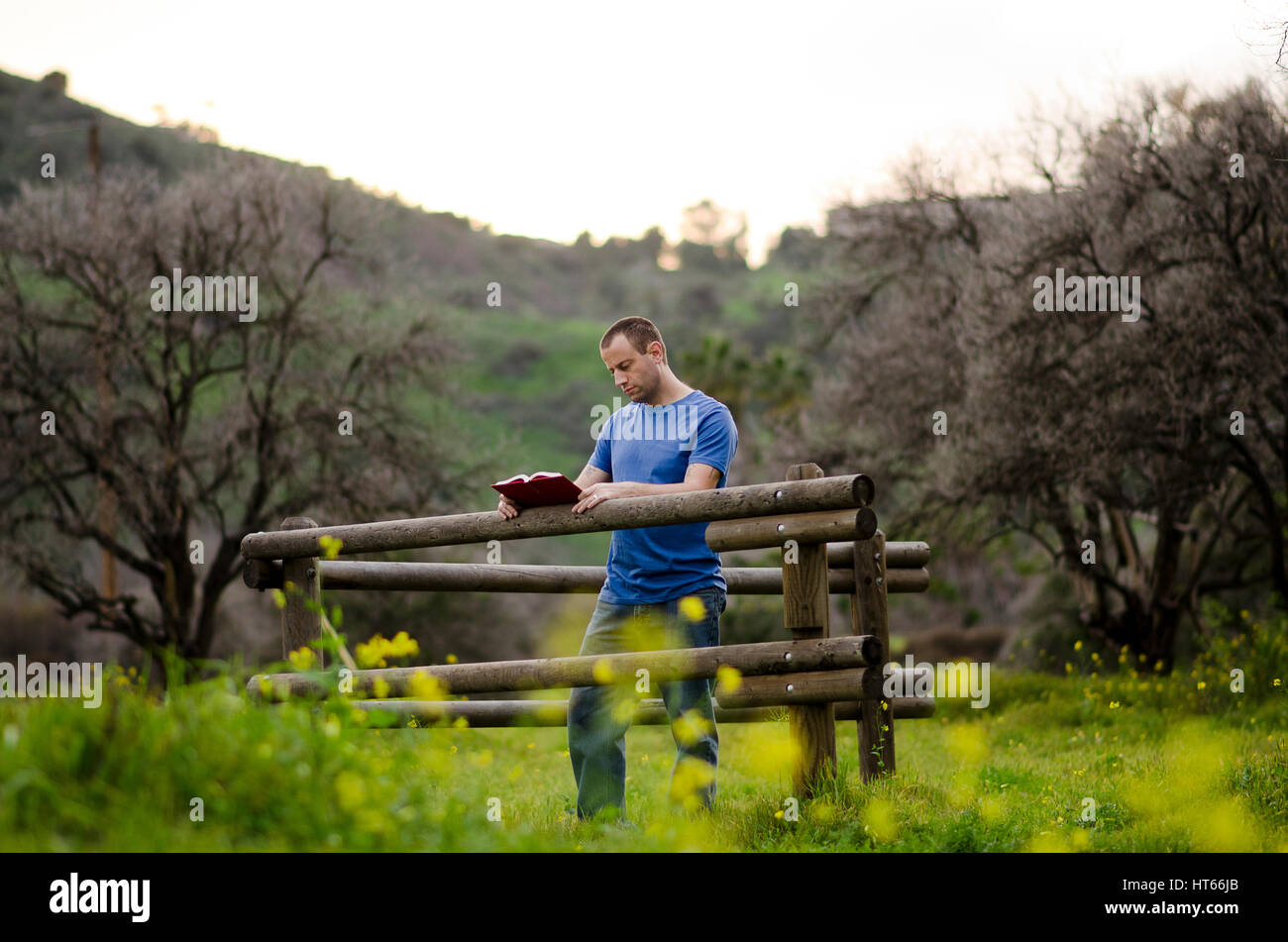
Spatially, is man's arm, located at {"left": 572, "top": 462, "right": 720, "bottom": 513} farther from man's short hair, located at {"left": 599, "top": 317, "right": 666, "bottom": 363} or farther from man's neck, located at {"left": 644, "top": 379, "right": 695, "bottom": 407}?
man's short hair, located at {"left": 599, "top": 317, "right": 666, "bottom": 363}

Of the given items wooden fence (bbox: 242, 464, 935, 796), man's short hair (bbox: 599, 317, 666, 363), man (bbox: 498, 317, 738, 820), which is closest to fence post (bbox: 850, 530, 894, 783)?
wooden fence (bbox: 242, 464, 935, 796)

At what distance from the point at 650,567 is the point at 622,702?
0.65 meters

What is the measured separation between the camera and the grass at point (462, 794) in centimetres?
278

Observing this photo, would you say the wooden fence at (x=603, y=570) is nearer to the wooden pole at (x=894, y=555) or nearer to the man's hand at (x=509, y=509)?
the man's hand at (x=509, y=509)

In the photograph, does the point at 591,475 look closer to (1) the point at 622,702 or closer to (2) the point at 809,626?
(1) the point at 622,702

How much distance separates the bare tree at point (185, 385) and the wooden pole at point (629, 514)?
1254 centimetres

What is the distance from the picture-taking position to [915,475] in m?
17.0

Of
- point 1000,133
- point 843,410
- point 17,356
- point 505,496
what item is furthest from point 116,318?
point 505,496

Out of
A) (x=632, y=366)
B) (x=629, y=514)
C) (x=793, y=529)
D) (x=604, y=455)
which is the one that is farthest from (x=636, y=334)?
(x=793, y=529)

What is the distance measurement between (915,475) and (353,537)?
12.8 m

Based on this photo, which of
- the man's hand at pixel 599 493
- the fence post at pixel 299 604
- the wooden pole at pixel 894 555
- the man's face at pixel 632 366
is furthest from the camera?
the wooden pole at pixel 894 555

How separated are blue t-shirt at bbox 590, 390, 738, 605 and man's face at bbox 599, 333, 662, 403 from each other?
0.11m

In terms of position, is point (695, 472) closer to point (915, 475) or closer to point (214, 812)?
point (214, 812)

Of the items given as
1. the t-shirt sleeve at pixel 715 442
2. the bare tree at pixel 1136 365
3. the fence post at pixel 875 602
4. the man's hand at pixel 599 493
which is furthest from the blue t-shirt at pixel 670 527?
the bare tree at pixel 1136 365
